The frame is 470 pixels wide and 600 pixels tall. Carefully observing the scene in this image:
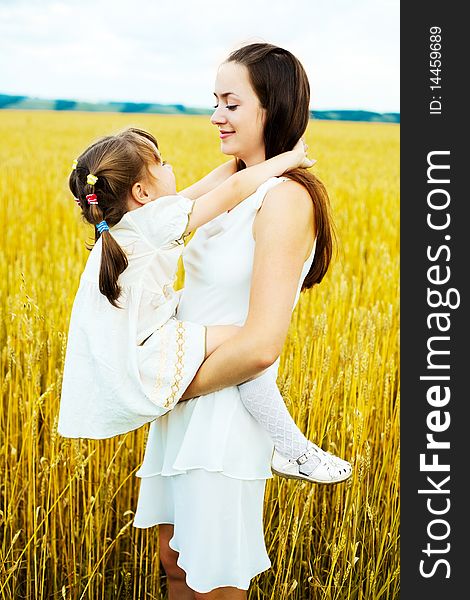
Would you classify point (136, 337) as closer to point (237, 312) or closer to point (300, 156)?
point (237, 312)

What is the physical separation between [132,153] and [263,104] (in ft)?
0.88

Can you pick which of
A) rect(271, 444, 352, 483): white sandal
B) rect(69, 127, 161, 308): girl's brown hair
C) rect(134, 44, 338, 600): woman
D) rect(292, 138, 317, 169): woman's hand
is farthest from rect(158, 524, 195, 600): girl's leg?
rect(292, 138, 317, 169): woman's hand

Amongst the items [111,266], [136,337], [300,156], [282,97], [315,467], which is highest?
[282,97]

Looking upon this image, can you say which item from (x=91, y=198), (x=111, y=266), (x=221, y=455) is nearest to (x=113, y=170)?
(x=91, y=198)

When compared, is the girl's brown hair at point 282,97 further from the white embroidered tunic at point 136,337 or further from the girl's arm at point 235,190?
the white embroidered tunic at point 136,337

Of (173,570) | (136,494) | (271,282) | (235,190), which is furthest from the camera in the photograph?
(136,494)

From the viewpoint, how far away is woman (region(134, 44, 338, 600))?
4.37ft

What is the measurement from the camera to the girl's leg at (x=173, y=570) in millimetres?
1588

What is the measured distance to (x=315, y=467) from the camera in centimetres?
148

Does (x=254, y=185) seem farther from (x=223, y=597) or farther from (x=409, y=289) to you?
(x=223, y=597)

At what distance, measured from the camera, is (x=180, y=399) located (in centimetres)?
145

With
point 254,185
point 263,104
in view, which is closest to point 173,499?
point 254,185

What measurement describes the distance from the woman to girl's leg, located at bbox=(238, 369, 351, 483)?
0.03m

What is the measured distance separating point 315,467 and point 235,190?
0.56 meters
